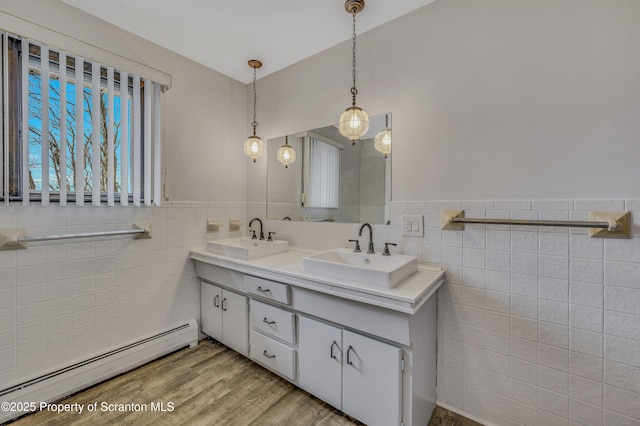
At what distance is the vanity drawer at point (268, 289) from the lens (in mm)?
1647

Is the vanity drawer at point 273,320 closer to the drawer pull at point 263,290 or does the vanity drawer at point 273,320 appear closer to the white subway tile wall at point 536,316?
the drawer pull at point 263,290

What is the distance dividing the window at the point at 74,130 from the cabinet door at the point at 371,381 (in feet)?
5.67

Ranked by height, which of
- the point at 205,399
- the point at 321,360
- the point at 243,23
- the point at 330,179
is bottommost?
Result: the point at 205,399

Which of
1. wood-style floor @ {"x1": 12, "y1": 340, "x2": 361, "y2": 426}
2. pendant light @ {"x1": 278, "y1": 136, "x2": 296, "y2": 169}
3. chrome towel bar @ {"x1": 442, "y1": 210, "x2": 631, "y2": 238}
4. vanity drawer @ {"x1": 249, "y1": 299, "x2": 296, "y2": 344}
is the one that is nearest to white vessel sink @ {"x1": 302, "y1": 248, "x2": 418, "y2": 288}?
vanity drawer @ {"x1": 249, "y1": 299, "x2": 296, "y2": 344}

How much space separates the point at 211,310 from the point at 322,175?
57.2 inches

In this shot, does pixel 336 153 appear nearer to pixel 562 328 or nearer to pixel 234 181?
pixel 234 181

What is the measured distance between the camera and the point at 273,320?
1.79 meters

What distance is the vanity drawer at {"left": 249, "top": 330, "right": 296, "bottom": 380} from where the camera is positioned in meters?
1.72

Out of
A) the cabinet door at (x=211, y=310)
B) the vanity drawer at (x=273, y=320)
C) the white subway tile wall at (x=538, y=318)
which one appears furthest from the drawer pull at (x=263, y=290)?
the white subway tile wall at (x=538, y=318)

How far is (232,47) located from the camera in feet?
6.88

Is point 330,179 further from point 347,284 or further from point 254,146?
point 347,284

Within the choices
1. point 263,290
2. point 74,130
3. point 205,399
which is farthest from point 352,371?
point 74,130

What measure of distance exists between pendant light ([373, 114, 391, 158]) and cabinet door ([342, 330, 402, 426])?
1.15 m

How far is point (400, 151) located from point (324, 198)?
675 millimetres
